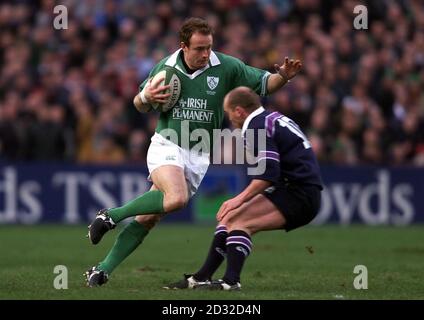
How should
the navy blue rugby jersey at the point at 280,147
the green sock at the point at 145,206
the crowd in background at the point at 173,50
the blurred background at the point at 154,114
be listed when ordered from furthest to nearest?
the crowd in background at the point at 173,50 → the blurred background at the point at 154,114 → the green sock at the point at 145,206 → the navy blue rugby jersey at the point at 280,147

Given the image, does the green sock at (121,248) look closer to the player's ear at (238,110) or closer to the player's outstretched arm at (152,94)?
the player's outstretched arm at (152,94)

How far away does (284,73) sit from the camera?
34.4 ft

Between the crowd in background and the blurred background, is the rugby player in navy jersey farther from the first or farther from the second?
the crowd in background

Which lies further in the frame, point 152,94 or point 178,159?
point 178,159

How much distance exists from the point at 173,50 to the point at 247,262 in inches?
331

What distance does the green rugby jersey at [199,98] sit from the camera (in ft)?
33.8

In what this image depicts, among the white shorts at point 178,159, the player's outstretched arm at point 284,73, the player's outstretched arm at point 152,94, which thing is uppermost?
the player's outstretched arm at point 284,73

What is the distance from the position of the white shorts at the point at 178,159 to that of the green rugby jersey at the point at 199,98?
2.9 inches

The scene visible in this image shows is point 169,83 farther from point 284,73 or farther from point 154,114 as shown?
point 154,114

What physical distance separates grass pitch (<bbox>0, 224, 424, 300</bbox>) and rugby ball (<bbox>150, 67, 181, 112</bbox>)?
1708 millimetres

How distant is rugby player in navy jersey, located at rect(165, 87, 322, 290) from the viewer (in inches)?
383

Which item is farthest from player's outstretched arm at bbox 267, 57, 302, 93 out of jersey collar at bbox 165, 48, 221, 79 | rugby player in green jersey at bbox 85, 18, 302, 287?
jersey collar at bbox 165, 48, 221, 79

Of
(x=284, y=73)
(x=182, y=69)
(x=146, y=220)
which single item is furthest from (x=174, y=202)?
(x=284, y=73)

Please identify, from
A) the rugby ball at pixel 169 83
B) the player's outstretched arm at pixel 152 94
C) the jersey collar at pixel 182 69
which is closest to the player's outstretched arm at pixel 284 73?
the jersey collar at pixel 182 69
